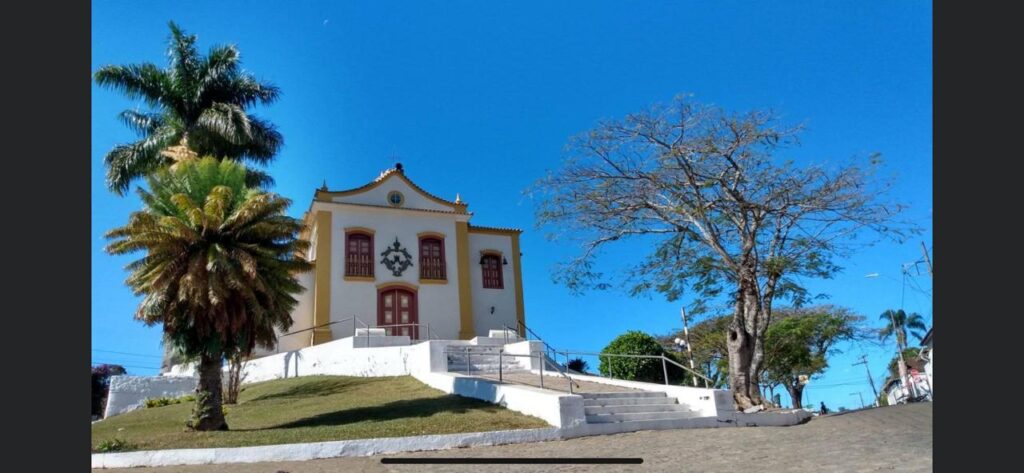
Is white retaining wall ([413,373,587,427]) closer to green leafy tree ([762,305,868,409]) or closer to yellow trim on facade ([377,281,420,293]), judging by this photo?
yellow trim on facade ([377,281,420,293])

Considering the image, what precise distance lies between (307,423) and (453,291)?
11.6 metres

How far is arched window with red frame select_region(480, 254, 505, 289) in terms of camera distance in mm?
23594

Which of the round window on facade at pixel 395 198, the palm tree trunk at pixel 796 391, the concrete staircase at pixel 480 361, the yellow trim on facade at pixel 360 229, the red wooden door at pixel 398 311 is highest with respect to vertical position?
the round window on facade at pixel 395 198

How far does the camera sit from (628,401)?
37.3 ft

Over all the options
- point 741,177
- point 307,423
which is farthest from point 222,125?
point 741,177

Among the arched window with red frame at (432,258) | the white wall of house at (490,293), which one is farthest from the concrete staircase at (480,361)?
the arched window with red frame at (432,258)

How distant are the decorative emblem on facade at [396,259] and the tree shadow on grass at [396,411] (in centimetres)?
987

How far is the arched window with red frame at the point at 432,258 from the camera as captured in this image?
74.0 ft

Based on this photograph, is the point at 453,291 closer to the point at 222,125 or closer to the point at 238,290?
the point at 222,125

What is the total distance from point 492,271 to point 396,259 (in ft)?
11.8

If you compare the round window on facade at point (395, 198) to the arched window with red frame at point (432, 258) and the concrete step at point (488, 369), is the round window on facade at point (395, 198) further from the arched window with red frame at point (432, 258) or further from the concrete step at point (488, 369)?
the concrete step at point (488, 369)

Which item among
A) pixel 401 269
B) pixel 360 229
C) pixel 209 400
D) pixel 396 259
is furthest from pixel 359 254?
pixel 209 400

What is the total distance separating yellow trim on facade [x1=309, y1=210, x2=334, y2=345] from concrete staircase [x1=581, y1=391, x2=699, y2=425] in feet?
37.3

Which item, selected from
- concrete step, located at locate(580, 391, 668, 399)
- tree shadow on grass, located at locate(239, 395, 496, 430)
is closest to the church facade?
tree shadow on grass, located at locate(239, 395, 496, 430)
